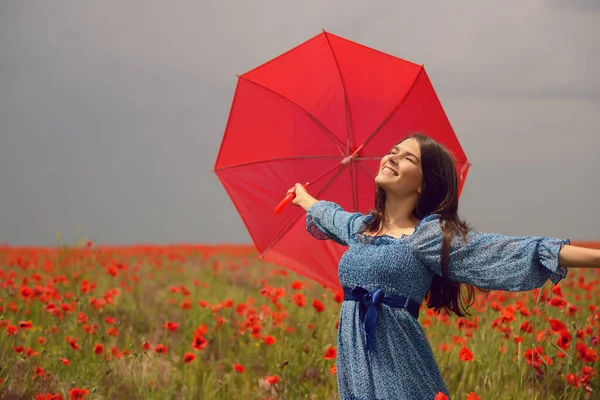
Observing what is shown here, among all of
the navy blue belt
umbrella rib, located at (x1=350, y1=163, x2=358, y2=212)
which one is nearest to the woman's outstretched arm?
the navy blue belt

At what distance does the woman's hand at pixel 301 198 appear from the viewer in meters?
2.86

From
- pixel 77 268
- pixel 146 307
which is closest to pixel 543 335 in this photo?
pixel 146 307

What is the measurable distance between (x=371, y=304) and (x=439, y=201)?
48 centimetres

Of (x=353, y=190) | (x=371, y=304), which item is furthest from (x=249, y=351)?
(x=371, y=304)

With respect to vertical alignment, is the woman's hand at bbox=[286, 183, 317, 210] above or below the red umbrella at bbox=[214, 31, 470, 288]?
below

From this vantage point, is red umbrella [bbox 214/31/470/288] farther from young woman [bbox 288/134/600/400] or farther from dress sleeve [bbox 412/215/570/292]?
dress sleeve [bbox 412/215/570/292]

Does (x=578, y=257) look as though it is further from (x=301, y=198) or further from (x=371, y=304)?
(x=301, y=198)

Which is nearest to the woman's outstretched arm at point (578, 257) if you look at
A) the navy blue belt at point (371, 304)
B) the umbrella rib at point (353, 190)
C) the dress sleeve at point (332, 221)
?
the navy blue belt at point (371, 304)

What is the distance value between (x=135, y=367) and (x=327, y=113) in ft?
6.76

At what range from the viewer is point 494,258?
7.54 ft

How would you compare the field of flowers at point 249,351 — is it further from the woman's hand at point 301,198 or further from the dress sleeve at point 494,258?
the woman's hand at point 301,198

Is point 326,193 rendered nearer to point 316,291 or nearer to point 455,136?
Answer: point 455,136

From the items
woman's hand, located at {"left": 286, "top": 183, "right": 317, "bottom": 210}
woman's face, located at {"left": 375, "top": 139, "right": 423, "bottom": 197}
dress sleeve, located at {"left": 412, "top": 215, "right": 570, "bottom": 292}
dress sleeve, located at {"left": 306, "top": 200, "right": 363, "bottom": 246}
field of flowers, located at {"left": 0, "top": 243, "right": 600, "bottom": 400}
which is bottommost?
field of flowers, located at {"left": 0, "top": 243, "right": 600, "bottom": 400}

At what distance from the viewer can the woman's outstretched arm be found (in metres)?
2.04
